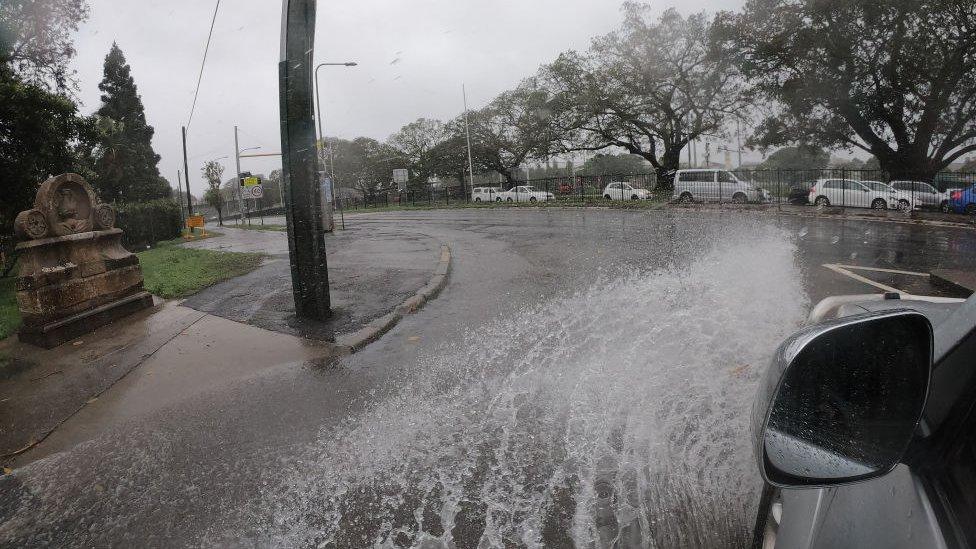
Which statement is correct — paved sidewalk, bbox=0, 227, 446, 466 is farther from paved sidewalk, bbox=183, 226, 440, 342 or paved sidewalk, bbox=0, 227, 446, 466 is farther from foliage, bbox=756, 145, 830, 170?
foliage, bbox=756, 145, 830, 170

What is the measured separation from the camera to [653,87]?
34469 mm

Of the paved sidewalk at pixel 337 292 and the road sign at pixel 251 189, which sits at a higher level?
the road sign at pixel 251 189

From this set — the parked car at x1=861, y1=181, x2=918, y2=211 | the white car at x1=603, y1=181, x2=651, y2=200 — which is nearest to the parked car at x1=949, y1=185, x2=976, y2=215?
the parked car at x1=861, y1=181, x2=918, y2=211

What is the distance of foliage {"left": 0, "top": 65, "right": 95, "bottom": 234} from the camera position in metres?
9.94

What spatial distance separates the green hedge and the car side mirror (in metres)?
21.4

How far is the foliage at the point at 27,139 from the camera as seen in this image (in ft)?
32.6

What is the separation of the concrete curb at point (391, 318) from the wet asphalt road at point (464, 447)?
7.2 inches

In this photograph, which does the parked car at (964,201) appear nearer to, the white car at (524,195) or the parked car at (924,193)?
the parked car at (924,193)

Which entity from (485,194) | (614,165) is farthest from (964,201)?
(614,165)

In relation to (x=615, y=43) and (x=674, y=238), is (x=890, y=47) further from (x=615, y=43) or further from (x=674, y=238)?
(x=674, y=238)

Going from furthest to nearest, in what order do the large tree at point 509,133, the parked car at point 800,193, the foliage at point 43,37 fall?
the large tree at point 509,133 → the parked car at point 800,193 → the foliage at point 43,37

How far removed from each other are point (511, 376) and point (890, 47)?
106 ft

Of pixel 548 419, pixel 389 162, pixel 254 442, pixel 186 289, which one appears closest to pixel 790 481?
pixel 548 419

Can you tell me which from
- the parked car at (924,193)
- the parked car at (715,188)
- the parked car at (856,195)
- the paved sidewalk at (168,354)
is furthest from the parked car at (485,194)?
the paved sidewalk at (168,354)
